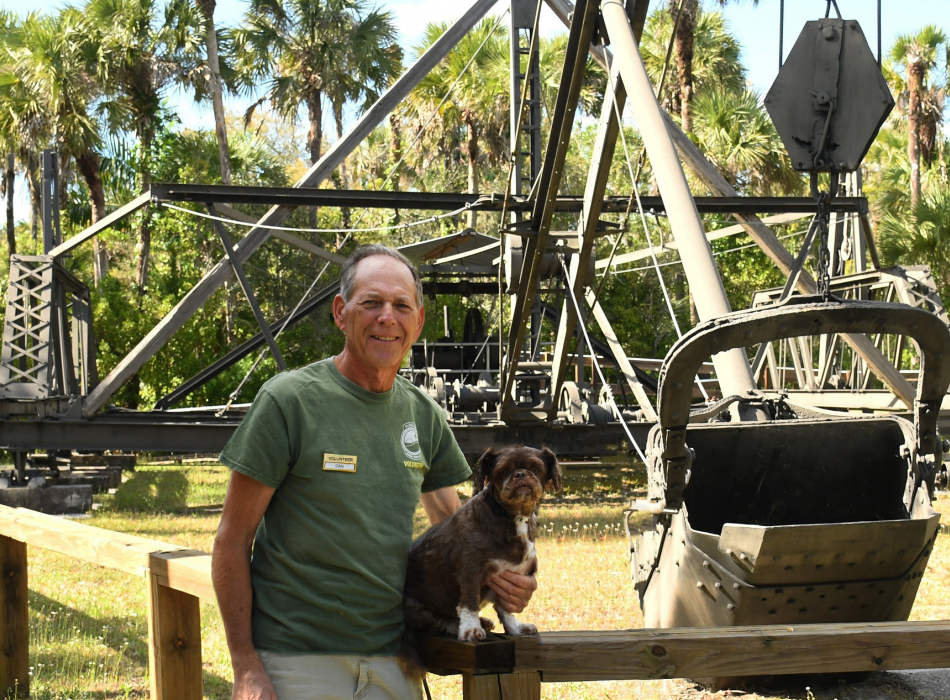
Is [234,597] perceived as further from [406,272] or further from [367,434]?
[406,272]

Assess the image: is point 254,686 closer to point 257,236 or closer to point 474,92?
point 257,236

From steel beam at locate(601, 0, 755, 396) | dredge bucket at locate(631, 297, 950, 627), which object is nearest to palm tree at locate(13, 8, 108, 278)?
steel beam at locate(601, 0, 755, 396)

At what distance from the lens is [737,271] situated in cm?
2733

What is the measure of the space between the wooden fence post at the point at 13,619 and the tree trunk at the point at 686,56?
22.7m

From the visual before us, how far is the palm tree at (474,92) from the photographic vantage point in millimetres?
28562

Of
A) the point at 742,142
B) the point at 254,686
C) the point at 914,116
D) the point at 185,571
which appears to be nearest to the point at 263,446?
the point at 254,686

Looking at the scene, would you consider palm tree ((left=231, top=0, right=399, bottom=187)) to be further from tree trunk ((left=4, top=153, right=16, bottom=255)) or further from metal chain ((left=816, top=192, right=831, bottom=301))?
metal chain ((left=816, top=192, right=831, bottom=301))

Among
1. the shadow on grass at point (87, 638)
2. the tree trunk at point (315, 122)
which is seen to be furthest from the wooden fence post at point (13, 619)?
the tree trunk at point (315, 122)

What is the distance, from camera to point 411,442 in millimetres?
2602

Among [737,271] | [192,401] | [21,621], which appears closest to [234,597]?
[21,621]

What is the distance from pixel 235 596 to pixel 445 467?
764 millimetres

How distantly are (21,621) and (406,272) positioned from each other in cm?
372

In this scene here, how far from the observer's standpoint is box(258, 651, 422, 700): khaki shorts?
2339mm

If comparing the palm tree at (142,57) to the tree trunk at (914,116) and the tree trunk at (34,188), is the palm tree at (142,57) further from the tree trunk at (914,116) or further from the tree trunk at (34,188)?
the tree trunk at (914,116)
